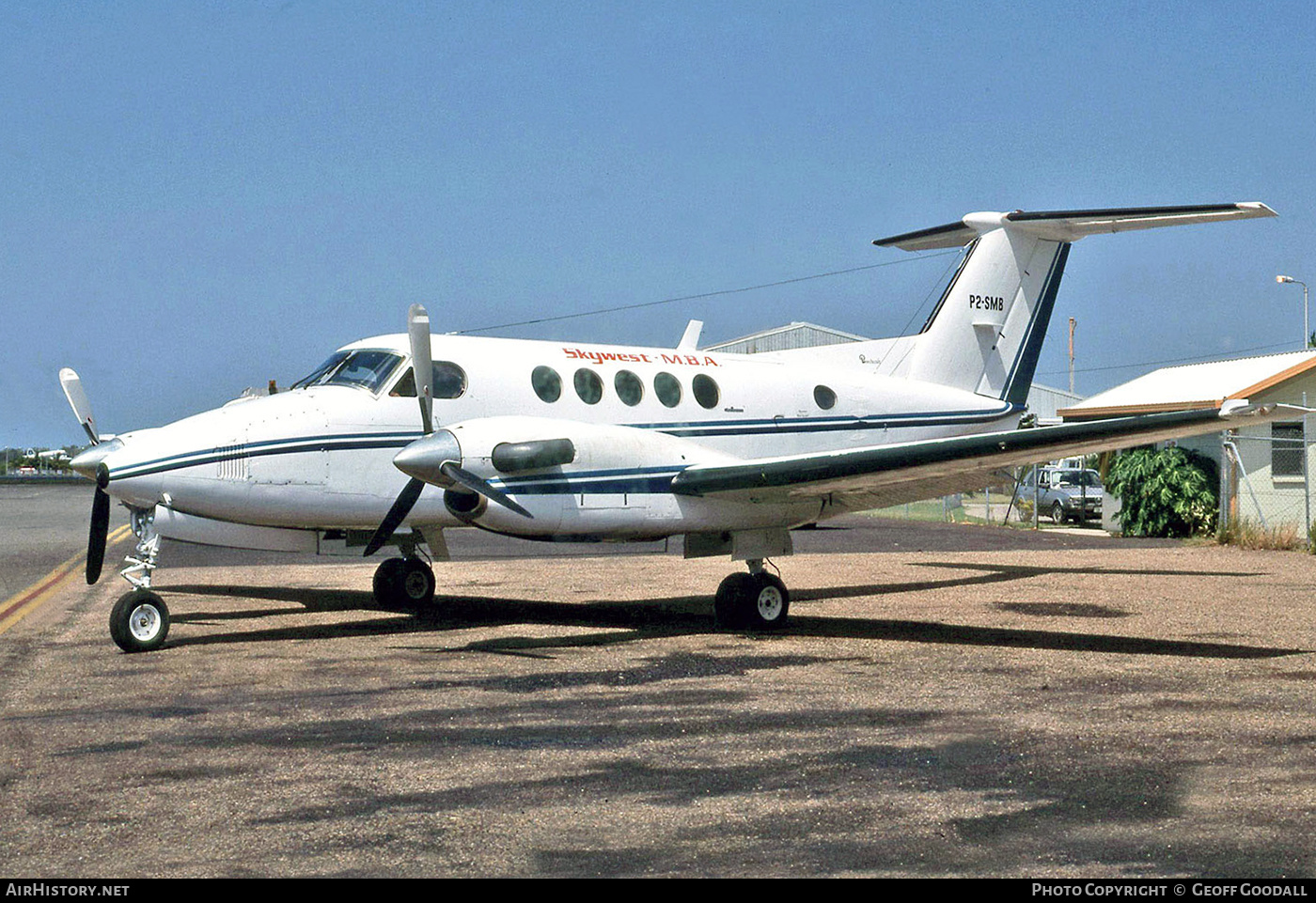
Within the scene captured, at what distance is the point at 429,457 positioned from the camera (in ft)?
39.8

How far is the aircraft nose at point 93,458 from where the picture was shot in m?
12.5

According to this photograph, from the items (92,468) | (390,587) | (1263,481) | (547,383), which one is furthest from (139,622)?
(1263,481)

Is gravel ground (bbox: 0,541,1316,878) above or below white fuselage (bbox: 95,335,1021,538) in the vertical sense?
below

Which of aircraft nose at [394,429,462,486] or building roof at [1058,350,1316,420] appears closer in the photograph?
aircraft nose at [394,429,462,486]

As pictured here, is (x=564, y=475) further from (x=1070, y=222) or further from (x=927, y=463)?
(x=1070, y=222)

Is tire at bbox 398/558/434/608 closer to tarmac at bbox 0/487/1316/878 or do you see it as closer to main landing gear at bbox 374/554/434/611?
main landing gear at bbox 374/554/434/611

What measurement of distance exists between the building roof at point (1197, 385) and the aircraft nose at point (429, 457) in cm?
2300

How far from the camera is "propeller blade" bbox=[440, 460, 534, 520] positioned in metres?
12.2

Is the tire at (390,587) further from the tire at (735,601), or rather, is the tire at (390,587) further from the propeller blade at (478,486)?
the tire at (735,601)

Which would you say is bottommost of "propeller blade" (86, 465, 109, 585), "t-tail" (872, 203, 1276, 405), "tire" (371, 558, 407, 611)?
"tire" (371, 558, 407, 611)

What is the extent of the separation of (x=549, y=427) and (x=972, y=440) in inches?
166

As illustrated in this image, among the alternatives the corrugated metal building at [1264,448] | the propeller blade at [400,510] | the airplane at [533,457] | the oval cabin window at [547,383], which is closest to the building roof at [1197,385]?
the corrugated metal building at [1264,448]

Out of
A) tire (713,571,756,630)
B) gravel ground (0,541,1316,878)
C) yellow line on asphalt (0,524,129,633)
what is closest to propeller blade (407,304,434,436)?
gravel ground (0,541,1316,878)
